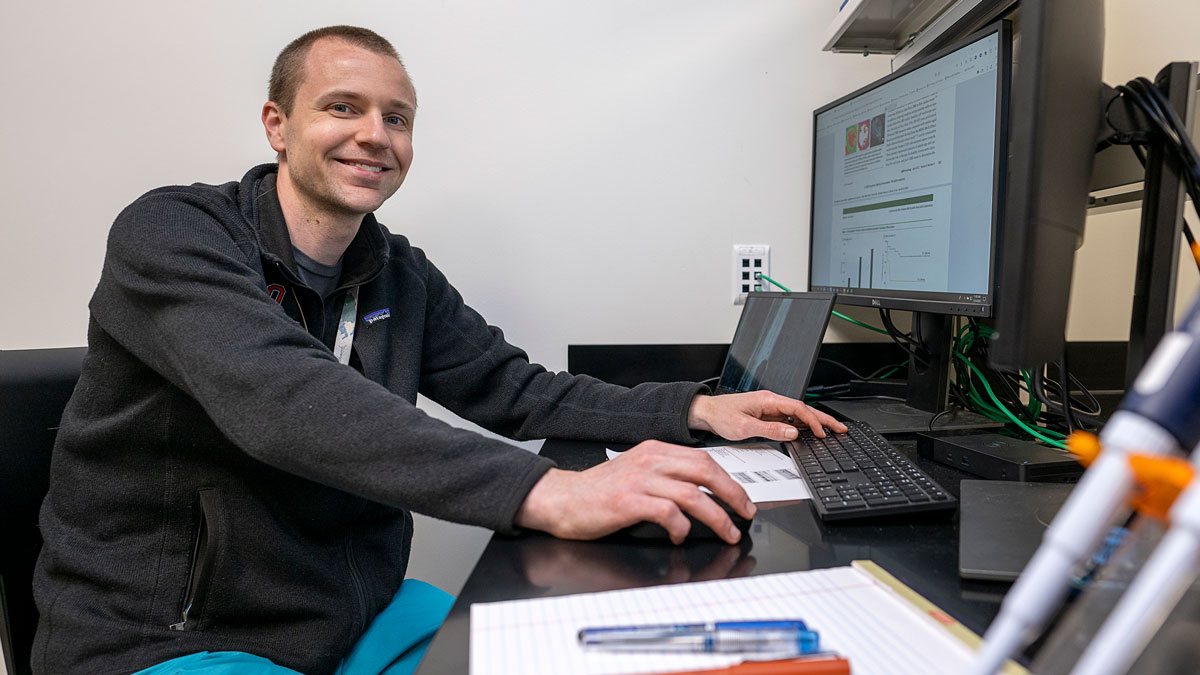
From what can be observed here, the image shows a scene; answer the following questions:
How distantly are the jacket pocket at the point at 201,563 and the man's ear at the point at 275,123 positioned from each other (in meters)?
0.57

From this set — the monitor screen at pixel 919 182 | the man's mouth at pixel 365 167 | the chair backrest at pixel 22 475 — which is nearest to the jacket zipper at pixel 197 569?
the chair backrest at pixel 22 475

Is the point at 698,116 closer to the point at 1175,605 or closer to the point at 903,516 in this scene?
the point at 903,516

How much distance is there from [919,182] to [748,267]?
0.45m

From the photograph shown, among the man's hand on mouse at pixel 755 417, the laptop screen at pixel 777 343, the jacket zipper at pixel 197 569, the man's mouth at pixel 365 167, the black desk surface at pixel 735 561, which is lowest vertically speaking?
the jacket zipper at pixel 197 569

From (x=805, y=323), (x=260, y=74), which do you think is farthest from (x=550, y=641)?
(x=260, y=74)

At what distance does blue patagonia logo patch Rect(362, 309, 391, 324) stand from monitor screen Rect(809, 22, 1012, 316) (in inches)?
32.9

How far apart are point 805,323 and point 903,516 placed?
474 millimetres

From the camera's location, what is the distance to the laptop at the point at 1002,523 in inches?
20.3

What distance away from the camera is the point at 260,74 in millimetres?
1430

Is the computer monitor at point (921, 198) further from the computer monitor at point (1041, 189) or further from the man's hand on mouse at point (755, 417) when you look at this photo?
the computer monitor at point (1041, 189)

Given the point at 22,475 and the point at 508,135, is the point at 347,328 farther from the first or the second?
the point at 508,135

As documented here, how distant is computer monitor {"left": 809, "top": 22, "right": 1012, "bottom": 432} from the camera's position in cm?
95

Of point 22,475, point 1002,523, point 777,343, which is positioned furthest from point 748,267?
point 22,475

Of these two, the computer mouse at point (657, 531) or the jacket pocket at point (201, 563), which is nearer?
the computer mouse at point (657, 531)
